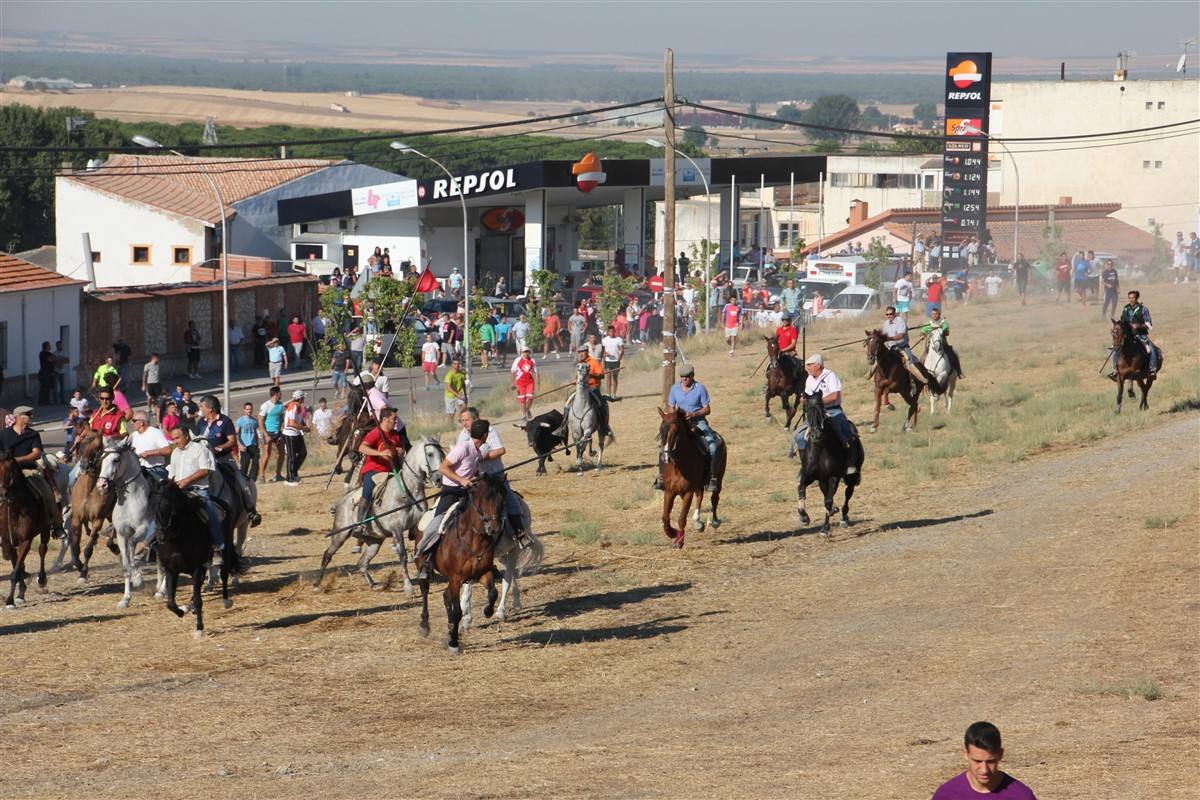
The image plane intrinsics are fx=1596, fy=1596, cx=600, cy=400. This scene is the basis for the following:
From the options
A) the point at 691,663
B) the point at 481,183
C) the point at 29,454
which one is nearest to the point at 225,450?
the point at 29,454

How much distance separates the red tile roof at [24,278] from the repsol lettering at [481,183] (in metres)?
22.3

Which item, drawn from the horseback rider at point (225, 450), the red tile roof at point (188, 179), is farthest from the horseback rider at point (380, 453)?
the red tile roof at point (188, 179)

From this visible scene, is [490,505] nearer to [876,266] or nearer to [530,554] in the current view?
[530,554]

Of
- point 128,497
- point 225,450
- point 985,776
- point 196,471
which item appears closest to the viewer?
point 985,776

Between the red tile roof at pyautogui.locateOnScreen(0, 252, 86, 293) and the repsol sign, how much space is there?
73.3ft

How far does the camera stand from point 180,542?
16.6m

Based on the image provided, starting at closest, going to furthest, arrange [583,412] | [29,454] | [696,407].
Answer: [29,454] < [696,407] < [583,412]

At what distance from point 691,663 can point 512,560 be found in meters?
2.14

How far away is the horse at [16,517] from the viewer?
17938 millimetres

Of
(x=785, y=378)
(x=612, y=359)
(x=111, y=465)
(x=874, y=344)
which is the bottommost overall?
(x=111, y=465)

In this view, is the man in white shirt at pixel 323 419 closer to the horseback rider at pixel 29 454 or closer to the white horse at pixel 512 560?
the horseback rider at pixel 29 454

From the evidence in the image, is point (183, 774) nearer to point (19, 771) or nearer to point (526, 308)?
point (19, 771)

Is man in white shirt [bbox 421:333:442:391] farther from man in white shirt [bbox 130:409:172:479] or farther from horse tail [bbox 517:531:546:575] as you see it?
horse tail [bbox 517:531:546:575]

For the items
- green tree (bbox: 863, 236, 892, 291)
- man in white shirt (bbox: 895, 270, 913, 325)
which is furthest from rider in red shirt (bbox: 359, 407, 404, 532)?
green tree (bbox: 863, 236, 892, 291)
